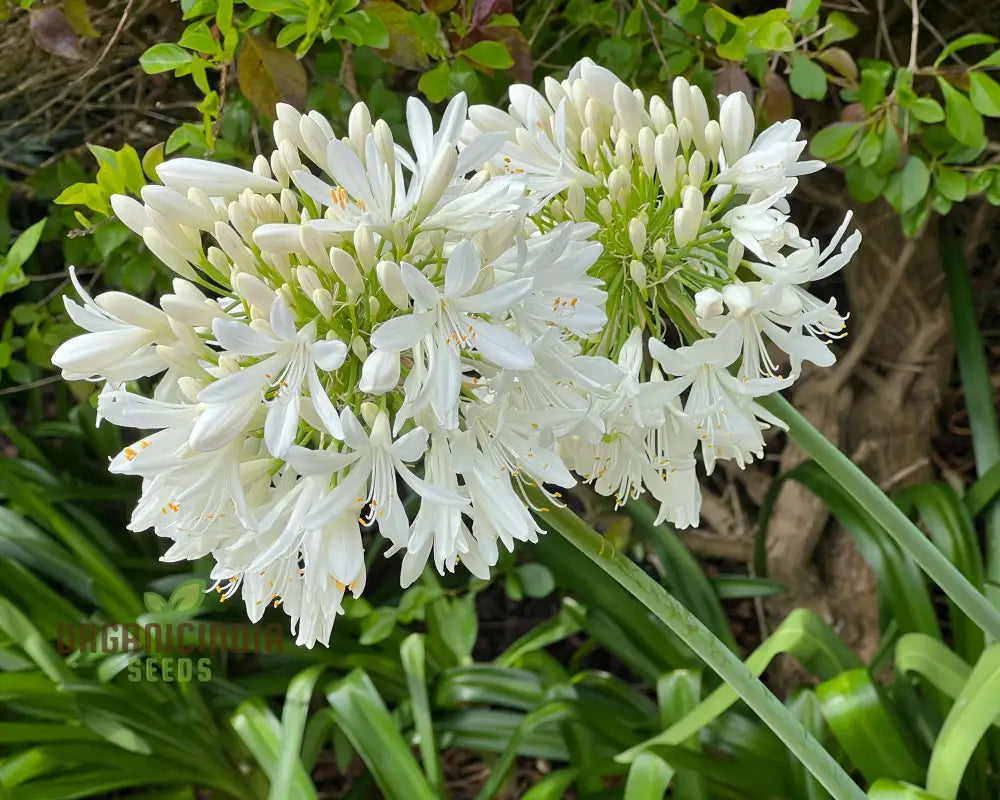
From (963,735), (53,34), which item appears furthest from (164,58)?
(963,735)

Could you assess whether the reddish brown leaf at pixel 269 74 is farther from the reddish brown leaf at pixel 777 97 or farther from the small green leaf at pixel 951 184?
the small green leaf at pixel 951 184

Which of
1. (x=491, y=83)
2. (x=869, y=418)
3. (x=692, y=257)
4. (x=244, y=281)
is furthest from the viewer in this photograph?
(x=869, y=418)

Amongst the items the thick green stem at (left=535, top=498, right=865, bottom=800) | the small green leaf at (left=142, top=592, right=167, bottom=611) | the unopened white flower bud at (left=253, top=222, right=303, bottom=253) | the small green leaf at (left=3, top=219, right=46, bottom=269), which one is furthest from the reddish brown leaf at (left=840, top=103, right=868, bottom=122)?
the small green leaf at (left=142, top=592, right=167, bottom=611)

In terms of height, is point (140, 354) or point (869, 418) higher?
point (140, 354)

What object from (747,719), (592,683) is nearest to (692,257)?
(747,719)

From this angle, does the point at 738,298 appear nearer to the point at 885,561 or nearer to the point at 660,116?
the point at 660,116

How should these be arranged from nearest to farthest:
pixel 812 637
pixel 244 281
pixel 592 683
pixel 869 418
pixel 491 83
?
pixel 244 281, pixel 812 637, pixel 491 83, pixel 592 683, pixel 869 418

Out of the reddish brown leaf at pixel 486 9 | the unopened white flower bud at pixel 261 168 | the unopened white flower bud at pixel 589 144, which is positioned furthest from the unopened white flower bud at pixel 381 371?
the reddish brown leaf at pixel 486 9

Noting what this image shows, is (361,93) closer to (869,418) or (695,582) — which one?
(695,582)
